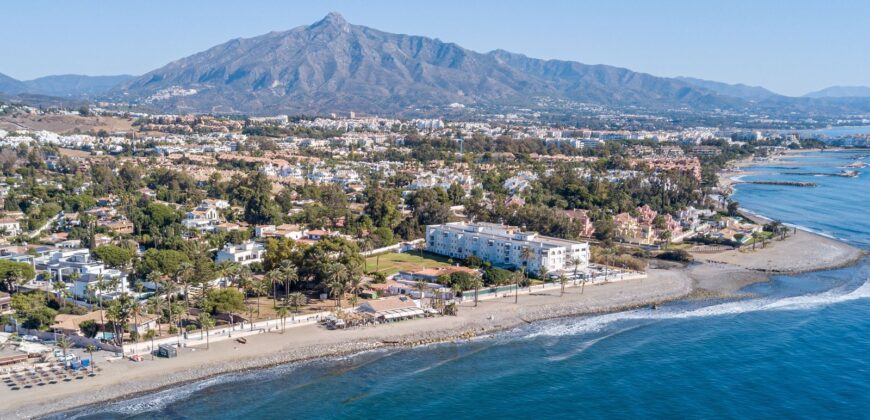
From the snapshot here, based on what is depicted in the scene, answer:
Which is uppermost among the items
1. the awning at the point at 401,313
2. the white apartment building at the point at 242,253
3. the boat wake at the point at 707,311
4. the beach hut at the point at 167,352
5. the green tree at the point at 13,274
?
the green tree at the point at 13,274

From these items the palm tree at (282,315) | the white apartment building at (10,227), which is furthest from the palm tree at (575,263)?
the white apartment building at (10,227)

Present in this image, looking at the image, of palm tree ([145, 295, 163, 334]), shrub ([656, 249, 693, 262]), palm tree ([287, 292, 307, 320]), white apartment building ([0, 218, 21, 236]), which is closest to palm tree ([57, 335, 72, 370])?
palm tree ([145, 295, 163, 334])

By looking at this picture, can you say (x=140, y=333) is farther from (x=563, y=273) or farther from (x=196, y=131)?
(x=196, y=131)

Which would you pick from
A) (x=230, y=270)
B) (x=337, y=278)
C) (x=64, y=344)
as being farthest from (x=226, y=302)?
(x=64, y=344)

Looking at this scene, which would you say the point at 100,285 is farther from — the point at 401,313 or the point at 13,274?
the point at 401,313

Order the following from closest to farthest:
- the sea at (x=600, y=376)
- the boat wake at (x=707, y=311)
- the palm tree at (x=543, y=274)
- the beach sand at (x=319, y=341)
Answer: the beach sand at (x=319, y=341) → the sea at (x=600, y=376) → the boat wake at (x=707, y=311) → the palm tree at (x=543, y=274)

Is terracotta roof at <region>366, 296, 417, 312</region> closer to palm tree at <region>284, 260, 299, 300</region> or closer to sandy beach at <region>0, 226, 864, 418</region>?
sandy beach at <region>0, 226, 864, 418</region>

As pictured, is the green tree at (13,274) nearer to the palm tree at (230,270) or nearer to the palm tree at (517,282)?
the palm tree at (230,270)
